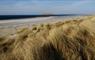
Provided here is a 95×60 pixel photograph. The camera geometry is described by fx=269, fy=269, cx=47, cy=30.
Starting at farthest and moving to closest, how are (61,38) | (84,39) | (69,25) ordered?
1. (69,25)
2. (84,39)
3. (61,38)

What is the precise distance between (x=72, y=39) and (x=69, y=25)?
548mm

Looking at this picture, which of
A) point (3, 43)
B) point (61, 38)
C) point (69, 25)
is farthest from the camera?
point (69, 25)

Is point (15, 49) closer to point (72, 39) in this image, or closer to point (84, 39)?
point (72, 39)

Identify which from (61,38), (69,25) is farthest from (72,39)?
(69,25)

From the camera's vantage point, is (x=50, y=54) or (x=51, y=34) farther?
(x=51, y=34)

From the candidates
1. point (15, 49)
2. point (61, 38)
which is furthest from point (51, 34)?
point (15, 49)

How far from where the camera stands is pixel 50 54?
358cm

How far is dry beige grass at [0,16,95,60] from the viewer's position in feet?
11.1

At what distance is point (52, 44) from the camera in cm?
374

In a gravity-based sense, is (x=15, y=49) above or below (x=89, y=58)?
above

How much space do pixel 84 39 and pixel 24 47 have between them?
1092 mm

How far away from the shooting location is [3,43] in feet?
11.7

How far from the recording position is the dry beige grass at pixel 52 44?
11.1 ft

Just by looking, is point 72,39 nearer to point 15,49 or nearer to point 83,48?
point 83,48
